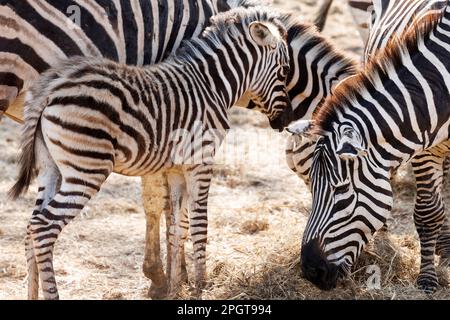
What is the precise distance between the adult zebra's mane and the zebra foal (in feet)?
3.78

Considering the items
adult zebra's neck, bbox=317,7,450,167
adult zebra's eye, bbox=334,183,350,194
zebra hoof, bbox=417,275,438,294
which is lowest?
zebra hoof, bbox=417,275,438,294

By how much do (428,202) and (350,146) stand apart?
1934 mm

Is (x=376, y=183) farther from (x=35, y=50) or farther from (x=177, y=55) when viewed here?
(x=35, y=50)

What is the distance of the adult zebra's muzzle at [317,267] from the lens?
596 centimetres

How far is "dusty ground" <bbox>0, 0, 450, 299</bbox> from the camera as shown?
6633 mm

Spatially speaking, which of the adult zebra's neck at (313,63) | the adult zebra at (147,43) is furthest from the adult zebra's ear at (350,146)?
the adult zebra's neck at (313,63)

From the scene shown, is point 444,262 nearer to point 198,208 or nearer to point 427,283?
point 427,283

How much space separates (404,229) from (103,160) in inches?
151

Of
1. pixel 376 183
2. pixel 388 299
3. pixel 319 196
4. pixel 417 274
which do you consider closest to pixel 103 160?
pixel 319 196

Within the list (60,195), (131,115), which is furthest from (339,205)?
(60,195)

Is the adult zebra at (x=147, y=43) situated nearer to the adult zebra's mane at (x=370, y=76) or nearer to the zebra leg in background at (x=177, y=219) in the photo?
the zebra leg in background at (x=177, y=219)

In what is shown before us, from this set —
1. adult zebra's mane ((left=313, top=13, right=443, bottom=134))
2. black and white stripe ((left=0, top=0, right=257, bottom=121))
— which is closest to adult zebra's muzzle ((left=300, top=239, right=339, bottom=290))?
adult zebra's mane ((left=313, top=13, right=443, bottom=134))

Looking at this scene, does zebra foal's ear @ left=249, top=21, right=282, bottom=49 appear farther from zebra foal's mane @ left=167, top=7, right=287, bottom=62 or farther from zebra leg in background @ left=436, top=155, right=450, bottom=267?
zebra leg in background @ left=436, top=155, right=450, bottom=267
